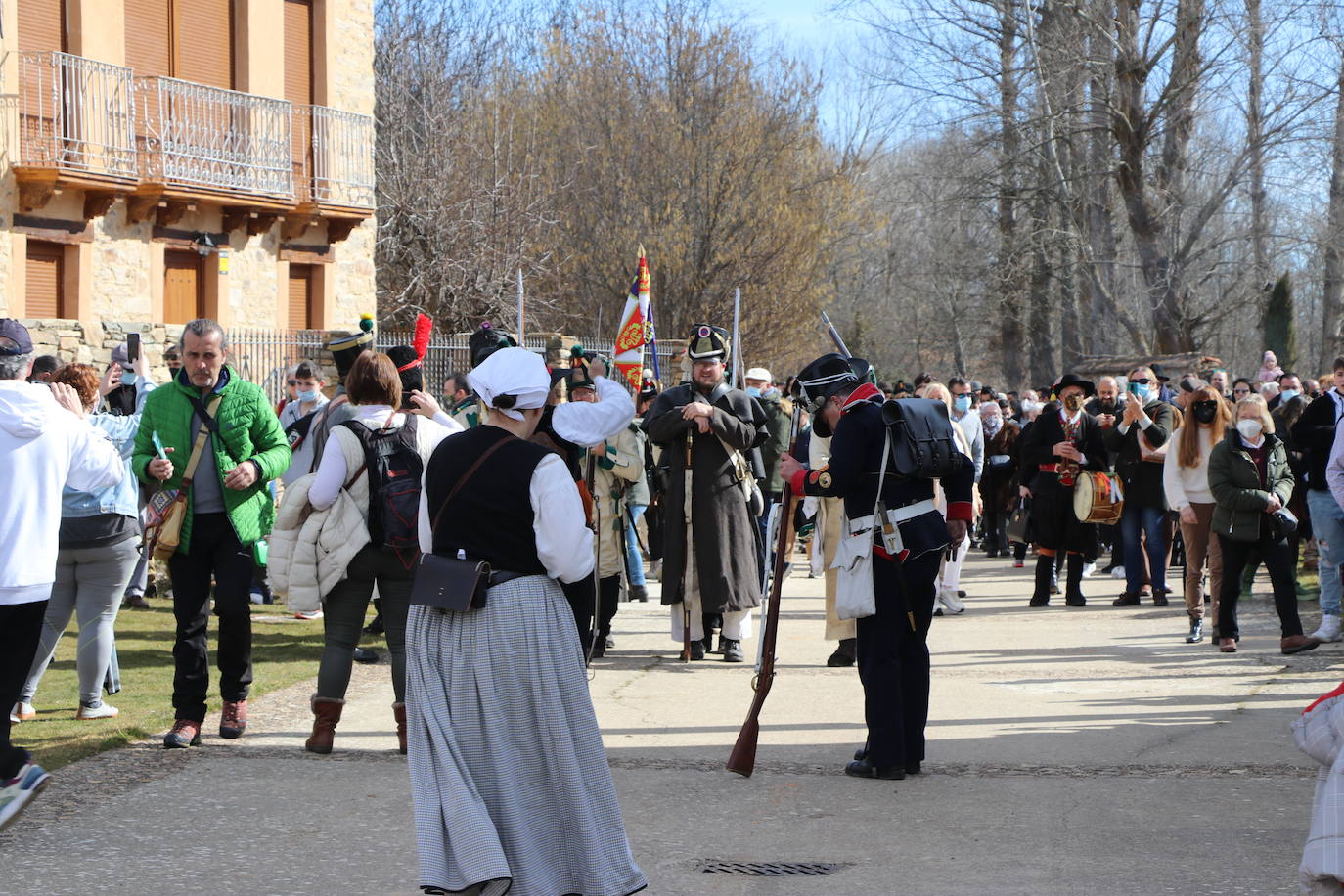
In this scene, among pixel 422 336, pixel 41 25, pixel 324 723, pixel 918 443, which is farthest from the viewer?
pixel 41 25

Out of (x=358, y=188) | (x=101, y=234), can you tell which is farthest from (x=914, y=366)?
(x=101, y=234)

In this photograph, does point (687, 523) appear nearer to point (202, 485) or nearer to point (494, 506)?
point (202, 485)

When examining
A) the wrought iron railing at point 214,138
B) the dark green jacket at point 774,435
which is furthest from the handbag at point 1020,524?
the wrought iron railing at point 214,138

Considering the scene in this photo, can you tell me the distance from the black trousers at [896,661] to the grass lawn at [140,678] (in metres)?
3.59

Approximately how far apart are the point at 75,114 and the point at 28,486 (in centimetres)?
1707

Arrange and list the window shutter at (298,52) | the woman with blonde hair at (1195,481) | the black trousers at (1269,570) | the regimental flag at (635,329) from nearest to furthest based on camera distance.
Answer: the black trousers at (1269,570), the regimental flag at (635,329), the woman with blonde hair at (1195,481), the window shutter at (298,52)

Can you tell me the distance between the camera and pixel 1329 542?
11055 mm

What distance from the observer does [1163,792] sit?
6586mm

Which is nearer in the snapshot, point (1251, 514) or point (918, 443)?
point (918, 443)

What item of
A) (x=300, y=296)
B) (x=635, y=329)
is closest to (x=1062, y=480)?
(x=635, y=329)

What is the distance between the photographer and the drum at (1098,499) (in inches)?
525

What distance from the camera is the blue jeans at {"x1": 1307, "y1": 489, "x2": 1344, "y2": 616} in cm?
1097

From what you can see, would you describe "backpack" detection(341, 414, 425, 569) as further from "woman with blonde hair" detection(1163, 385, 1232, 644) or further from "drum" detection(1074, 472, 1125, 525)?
"drum" detection(1074, 472, 1125, 525)

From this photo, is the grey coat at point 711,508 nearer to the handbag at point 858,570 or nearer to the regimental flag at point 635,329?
the regimental flag at point 635,329
